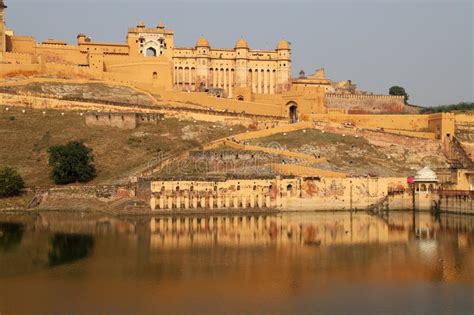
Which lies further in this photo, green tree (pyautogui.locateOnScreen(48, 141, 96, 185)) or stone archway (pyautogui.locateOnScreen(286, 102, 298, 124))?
stone archway (pyautogui.locateOnScreen(286, 102, 298, 124))

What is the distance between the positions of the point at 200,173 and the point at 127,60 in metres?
21.4

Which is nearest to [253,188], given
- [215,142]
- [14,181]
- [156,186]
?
[156,186]

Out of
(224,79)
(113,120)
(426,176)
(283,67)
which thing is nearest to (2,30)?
(113,120)

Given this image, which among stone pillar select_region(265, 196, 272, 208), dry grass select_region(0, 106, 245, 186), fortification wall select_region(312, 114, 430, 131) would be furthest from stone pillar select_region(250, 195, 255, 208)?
fortification wall select_region(312, 114, 430, 131)

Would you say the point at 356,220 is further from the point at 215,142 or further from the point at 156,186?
the point at 215,142

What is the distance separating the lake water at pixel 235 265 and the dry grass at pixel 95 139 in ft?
22.3

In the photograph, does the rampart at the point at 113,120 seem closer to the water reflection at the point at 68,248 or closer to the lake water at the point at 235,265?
the lake water at the point at 235,265

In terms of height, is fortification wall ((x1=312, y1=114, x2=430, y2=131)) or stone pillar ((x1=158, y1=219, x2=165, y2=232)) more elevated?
fortification wall ((x1=312, y1=114, x2=430, y2=131))

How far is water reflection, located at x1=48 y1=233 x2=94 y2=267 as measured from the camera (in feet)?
83.3

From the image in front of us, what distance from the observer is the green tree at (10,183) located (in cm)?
3825

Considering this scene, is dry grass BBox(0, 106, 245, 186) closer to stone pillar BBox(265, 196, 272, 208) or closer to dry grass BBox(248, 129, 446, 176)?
dry grass BBox(248, 129, 446, 176)

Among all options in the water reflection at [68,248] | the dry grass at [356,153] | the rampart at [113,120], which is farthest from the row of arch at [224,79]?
the water reflection at [68,248]

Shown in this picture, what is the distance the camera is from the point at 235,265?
79.1 feet

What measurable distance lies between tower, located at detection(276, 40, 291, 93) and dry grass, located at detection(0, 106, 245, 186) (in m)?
13.6
